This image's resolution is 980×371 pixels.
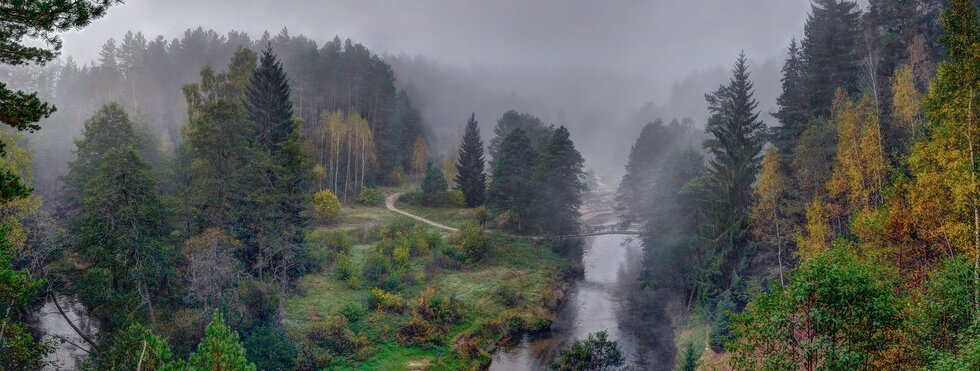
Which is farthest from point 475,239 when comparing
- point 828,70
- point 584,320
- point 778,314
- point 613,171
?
point 613,171

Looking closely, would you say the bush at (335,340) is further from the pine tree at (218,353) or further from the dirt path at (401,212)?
the dirt path at (401,212)

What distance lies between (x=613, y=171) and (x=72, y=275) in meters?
150

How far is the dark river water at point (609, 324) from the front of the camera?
121 ft

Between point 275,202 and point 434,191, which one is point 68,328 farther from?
point 434,191

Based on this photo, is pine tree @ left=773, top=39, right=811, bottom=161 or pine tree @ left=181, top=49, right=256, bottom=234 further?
pine tree @ left=773, top=39, right=811, bottom=161

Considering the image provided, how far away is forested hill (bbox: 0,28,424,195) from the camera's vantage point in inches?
3295

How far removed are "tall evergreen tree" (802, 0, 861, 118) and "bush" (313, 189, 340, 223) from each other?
49060 mm

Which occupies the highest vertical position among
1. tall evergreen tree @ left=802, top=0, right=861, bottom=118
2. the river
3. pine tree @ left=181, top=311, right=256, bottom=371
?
tall evergreen tree @ left=802, top=0, right=861, bottom=118

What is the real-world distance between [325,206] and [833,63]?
53.4m

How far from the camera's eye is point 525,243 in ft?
200

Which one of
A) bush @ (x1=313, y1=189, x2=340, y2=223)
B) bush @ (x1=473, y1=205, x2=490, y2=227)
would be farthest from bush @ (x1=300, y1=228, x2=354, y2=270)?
bush @ (x1=473, y1=205, x2=490, y2=227)

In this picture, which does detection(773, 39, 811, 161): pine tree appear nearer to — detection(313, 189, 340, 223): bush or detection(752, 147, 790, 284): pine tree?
detection(752, 147, 790, 284): pine tree

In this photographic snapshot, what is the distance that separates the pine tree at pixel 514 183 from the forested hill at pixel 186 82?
1008 inches

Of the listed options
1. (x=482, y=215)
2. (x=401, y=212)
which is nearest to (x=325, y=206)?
(x=401, y=212)
